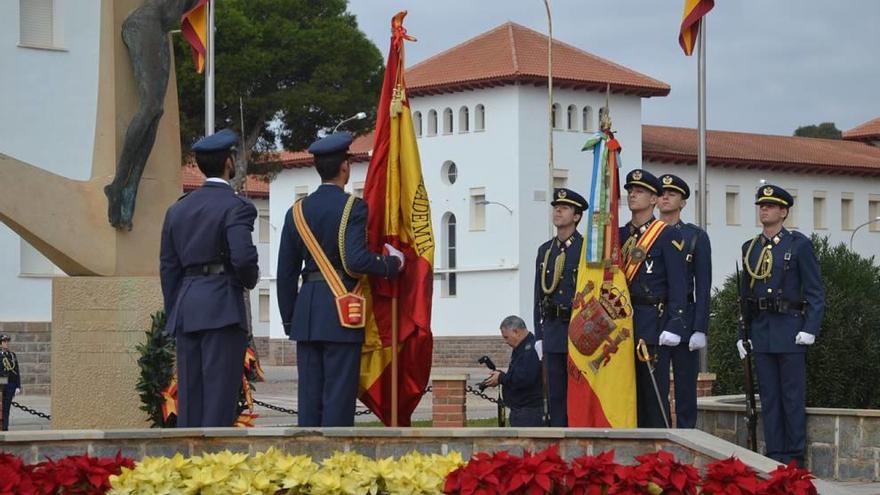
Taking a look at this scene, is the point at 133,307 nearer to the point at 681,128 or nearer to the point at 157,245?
the point at 157,245

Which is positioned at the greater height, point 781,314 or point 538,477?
point 781,314

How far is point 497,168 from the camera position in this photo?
68938 millimetres

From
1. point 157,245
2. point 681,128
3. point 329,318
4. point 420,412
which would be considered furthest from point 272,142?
point 329,318

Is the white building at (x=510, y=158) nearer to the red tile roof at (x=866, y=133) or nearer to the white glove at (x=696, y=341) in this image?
the red tile roof at (x=866, y=133)

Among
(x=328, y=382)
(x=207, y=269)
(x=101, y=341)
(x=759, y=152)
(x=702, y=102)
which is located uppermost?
(x=759, y=152)

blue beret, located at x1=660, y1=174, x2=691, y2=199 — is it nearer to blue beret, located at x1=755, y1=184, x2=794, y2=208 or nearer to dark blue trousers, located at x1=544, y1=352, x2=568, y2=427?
blue beret, located at x1=755, y1=184, x2=794, y2=208

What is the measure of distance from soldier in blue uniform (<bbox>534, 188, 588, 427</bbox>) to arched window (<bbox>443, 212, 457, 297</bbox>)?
58365 mm

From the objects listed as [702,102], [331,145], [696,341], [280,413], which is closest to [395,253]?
[331,145]

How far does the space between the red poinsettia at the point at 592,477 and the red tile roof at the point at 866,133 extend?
84409 mm

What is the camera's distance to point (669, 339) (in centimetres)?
1110

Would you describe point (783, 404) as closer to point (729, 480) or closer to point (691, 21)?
point (729, 480)

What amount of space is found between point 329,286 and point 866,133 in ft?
270

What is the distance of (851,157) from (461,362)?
25.1 m

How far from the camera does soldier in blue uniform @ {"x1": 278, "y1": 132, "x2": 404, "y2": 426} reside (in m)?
9.66
